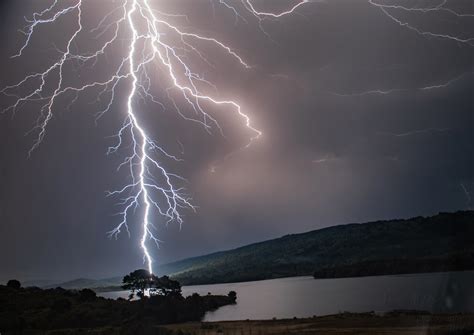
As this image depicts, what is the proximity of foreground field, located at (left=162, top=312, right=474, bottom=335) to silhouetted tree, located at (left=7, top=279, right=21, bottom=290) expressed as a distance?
3021mm

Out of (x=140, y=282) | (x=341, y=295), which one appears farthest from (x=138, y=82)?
(x=341, y=295)

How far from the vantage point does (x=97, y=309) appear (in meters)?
6.93

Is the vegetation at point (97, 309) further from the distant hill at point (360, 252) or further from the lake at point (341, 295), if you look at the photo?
the distant hill at point (360, 252)

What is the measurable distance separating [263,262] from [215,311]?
2.09 meters

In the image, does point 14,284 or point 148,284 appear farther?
point 14,284

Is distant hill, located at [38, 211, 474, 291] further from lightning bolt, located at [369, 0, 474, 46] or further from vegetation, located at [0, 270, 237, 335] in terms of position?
lightning bolt, located at [369, 0, 474, 46]

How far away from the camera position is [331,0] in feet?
24.1

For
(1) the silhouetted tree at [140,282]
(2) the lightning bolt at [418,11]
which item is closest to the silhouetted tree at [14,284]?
(1) the silhouetted tree at [140,282]

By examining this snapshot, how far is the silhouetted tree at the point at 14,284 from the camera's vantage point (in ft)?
23.6

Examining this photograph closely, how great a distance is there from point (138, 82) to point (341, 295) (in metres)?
6.06

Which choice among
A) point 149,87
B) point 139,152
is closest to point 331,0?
point 149,87

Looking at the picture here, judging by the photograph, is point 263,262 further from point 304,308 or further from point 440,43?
point 440,43

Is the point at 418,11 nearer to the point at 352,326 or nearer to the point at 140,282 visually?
the point at 352,326

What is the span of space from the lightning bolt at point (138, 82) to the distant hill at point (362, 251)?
7.10 ft
